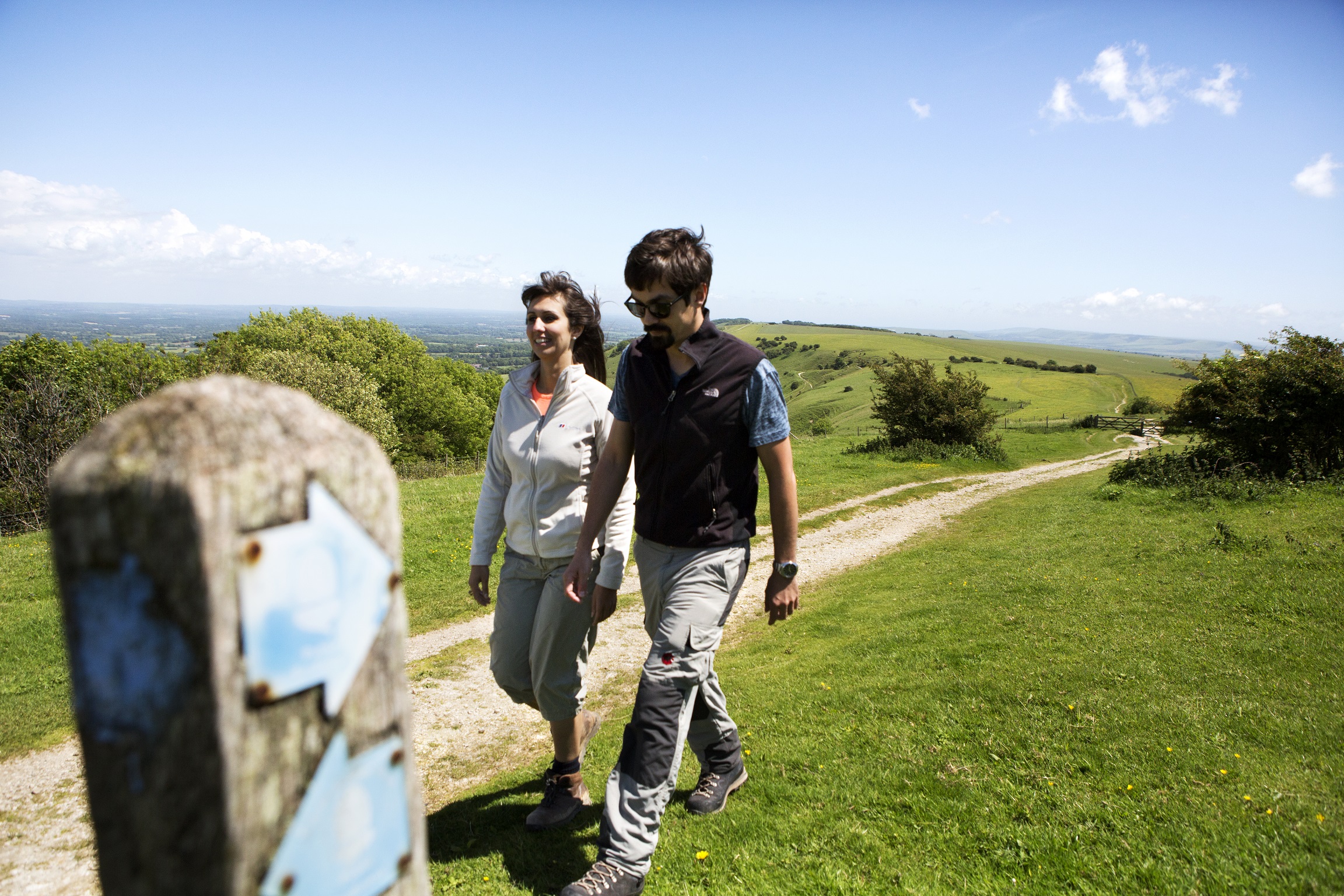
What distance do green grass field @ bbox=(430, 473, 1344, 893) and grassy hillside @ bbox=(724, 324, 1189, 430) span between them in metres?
26.6

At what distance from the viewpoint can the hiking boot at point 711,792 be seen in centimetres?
435

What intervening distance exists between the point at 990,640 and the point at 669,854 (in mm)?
4777

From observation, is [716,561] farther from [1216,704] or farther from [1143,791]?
[1216,704]

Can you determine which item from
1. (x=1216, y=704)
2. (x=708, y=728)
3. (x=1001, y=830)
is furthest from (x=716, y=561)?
(x=1216, y=704)

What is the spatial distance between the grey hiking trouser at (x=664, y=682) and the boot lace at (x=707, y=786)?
1.74ft

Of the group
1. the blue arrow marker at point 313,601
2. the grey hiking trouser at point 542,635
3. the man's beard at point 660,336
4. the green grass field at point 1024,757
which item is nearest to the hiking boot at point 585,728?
the grey hiking trouser at point 542,635

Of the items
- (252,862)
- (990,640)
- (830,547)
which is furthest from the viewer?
(830,547)

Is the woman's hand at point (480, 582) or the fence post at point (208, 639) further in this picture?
the woman's hand at point (480, 582)

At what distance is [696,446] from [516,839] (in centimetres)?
253

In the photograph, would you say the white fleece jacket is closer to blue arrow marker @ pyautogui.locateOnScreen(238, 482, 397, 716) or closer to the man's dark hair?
the man's dark hair

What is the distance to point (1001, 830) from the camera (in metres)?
4.02

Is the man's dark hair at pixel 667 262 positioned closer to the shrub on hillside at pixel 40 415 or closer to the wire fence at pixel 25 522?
the wire fence at pixel 25 522

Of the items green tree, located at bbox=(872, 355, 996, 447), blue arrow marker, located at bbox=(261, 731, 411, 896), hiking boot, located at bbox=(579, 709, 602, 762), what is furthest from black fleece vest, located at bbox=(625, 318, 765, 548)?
green tree, located at bbox=(872, 355, 996, 447)

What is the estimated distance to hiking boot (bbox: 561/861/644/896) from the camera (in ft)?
10.6
